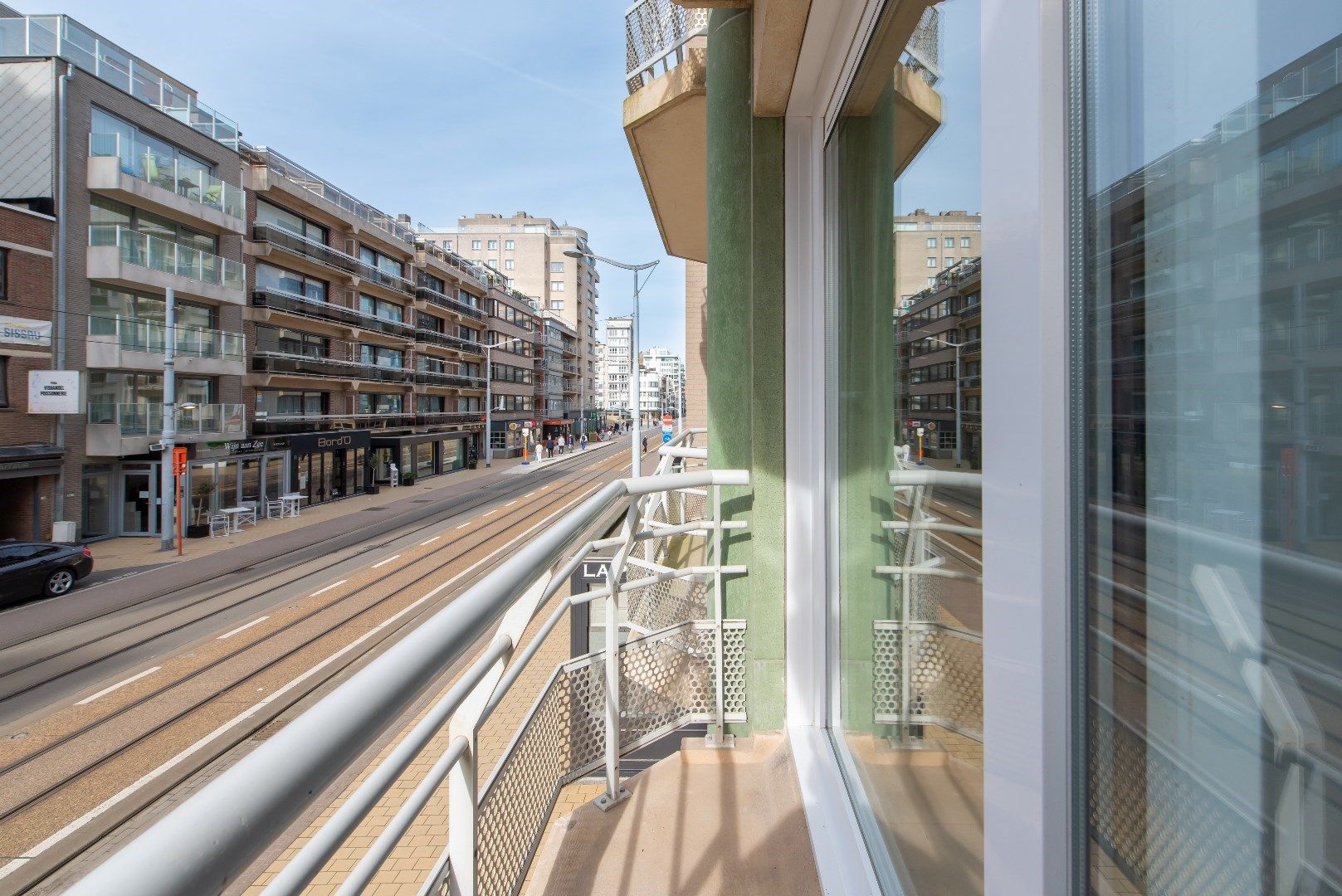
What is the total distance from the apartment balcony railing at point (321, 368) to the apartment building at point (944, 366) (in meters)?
25.1

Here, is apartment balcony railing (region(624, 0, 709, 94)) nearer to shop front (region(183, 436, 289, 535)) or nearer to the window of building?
shop front (region(183, 436, 289, 535))

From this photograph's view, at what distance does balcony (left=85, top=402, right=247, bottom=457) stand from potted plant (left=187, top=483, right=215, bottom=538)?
4.81ft

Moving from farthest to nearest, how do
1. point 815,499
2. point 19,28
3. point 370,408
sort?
point 370,408, point 19,28, point 815,499

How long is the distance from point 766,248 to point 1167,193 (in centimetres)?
214

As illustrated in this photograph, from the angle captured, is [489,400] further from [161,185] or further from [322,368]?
[161,185]

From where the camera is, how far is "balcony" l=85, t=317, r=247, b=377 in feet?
55.6

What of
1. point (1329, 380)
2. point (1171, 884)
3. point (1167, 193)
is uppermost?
point (1167, 193)

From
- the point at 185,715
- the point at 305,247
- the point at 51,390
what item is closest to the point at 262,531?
the point at 51,390

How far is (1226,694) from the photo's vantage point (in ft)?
1.78

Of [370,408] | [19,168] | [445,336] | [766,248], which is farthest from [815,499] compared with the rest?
[445,336]

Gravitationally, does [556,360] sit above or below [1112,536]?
above

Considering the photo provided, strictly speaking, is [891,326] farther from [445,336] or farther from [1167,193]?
[445,336]

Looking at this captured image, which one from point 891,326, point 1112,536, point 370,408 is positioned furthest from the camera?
point 370,408

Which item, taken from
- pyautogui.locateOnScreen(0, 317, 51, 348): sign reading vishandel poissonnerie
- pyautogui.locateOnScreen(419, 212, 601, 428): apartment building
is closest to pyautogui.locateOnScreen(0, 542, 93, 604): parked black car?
pyautogui.locateOnScreen(0, 317, 51, 348): sign reading vishandel poissonnerie
